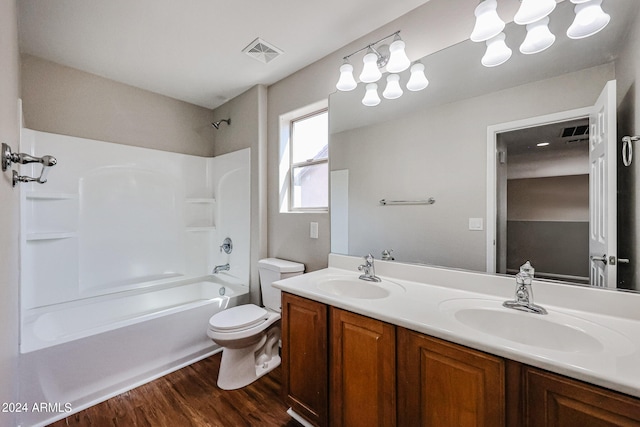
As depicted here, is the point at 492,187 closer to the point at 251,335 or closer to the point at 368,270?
the point at 368,270

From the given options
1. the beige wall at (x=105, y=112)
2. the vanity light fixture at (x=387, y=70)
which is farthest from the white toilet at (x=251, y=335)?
the beige wall at (x=105, y=112)

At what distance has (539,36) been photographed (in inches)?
45.7

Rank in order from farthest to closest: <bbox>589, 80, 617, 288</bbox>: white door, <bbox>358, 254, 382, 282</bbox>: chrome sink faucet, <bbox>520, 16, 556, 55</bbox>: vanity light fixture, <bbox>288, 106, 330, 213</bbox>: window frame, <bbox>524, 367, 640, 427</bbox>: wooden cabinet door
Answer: <bbox>288, 106, 330, 213</bbox>: window frame < <bbox>358, 254, 382, 282</bbox>: chrome sink faucet < <bbox>520, 16, 556, 55</bbox>: vanity light fixture < <bbox>589, 80, 617, 288</bbox>: white door < <bbox>524, 367, 640, 427</bbox>: wooden cabinet door

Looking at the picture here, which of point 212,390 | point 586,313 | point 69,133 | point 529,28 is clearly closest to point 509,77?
point 529,28

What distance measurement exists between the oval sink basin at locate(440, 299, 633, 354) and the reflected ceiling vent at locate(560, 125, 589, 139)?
77cm

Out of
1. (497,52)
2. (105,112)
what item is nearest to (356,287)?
(497,52)

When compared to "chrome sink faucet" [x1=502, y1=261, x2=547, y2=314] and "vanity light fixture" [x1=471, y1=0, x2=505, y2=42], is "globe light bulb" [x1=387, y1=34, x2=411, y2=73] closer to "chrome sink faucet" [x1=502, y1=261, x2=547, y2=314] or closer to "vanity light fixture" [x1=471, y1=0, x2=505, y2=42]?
"vanity light fixture" [x1=471, y1=0, x2=505, y2=42]

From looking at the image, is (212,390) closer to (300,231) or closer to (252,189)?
(300,231)

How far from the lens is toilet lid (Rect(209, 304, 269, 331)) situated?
182 centimetres

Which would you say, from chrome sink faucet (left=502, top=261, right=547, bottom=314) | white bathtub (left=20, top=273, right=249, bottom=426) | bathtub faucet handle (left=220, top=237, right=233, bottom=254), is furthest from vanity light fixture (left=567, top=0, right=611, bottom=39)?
bathtub faucet handle (left=220, top=237, right=233, bottom=254)

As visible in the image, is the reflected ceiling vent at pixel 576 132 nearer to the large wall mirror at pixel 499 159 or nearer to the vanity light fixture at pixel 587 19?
the large wall mirror at pixel 499 159

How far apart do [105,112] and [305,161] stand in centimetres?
193

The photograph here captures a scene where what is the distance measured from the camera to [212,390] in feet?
5.89

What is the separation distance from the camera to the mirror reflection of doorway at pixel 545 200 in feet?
3.66
